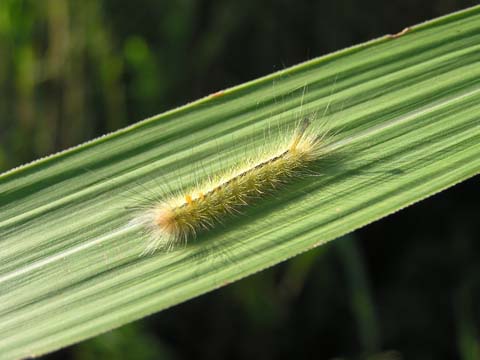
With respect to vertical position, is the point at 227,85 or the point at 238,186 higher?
the point at 227,85

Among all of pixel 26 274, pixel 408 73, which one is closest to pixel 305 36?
pixel 408 73

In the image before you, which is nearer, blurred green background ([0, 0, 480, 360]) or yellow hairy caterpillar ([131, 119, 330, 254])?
yellow hairy caterpillar ([131, 119, 330, 254])

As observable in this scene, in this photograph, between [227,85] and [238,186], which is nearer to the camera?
[238,186]

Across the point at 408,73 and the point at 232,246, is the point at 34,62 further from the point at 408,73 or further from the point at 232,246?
the point at 408,73

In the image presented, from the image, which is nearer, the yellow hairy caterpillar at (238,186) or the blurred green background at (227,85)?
the yellow hairy caterpillar at (238,186)
